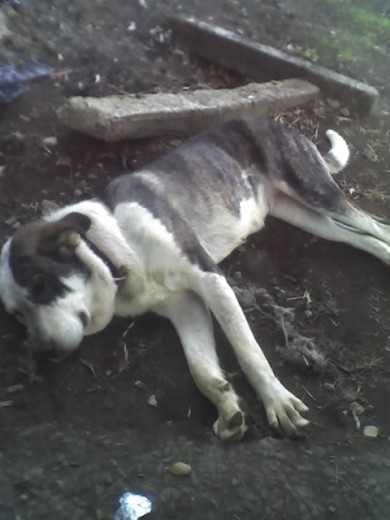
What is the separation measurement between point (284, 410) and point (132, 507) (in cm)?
91

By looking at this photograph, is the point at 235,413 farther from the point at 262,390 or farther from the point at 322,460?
the point at 322,460

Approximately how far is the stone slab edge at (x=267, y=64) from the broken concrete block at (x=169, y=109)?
12.2 inches

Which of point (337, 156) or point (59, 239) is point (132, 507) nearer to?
point (59, 239)

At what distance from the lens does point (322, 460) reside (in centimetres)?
259

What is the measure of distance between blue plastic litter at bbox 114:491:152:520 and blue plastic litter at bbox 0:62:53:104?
304cm

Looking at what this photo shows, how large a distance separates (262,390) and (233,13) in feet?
14.7

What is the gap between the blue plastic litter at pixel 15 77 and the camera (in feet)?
14.6

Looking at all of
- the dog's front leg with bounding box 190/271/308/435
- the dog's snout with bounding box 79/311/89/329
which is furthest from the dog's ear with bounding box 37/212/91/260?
the dog's front leg with bounding box 190/271/308/435

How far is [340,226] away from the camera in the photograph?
4.11 m

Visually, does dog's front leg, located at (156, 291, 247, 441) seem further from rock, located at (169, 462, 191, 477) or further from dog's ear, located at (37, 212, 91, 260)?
dog's ear, located at (37, 212, 91, 260)

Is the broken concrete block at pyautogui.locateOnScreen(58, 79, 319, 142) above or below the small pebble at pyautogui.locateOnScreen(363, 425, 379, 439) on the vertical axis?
above

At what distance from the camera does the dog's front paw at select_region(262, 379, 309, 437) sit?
9.16 ft

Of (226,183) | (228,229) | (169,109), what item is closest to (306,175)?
(226,183)

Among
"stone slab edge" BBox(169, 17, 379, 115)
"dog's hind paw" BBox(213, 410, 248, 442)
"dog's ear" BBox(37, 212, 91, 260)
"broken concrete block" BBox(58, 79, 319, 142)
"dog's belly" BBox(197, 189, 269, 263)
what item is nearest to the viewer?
"dog's hind paw" BBox(213, 410, 248, 442)
